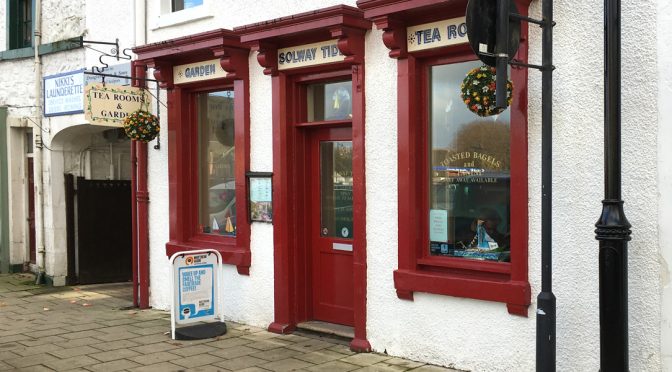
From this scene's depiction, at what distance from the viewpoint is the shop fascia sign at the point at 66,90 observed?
1047 cm

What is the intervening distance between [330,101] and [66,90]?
17.1ft

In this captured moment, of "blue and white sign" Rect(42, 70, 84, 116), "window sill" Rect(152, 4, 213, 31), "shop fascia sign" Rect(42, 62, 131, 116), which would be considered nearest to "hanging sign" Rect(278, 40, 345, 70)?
"window sill" Rect(152, 4, 213, 31)

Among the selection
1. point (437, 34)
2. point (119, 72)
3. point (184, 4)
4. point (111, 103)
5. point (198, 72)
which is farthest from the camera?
point (119, 72)

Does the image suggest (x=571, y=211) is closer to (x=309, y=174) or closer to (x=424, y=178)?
(x=424, y=178)

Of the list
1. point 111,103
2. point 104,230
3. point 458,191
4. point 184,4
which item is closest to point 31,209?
point 104,230

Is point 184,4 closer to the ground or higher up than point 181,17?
higher up

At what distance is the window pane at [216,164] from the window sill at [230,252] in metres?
0.24

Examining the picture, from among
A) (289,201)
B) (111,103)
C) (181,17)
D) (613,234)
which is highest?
(181,17)

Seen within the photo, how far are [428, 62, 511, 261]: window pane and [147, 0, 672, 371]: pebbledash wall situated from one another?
1.20ft

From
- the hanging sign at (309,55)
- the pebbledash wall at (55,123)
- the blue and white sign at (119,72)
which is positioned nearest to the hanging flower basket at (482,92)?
the hanging sign at (309,55)

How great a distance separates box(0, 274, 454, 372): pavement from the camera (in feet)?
21.5

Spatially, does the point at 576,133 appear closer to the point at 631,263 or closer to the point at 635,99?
the point at 635,99

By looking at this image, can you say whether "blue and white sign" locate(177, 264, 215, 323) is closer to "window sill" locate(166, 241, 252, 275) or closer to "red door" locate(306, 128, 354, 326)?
"window sill" locate(166, 241, 252, 275)

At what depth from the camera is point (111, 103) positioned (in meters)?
8.93
